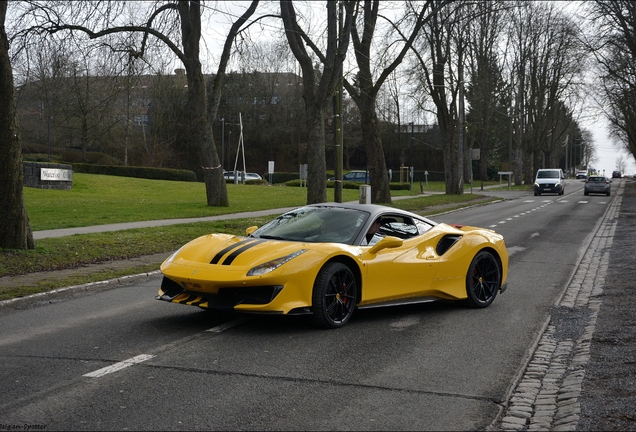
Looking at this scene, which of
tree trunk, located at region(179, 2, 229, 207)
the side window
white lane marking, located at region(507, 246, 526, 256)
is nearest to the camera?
the side window

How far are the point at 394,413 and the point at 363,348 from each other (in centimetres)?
199

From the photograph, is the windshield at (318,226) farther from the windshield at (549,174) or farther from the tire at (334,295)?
the windshield at (549,174)

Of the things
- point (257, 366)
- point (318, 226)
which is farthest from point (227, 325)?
point (257, 366)

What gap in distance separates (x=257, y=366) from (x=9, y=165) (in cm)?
846

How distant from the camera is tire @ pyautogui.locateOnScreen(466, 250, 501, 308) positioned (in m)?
9.48

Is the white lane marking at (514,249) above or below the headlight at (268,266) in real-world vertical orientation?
below

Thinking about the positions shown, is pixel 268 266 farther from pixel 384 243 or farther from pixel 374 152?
pixel 374 152

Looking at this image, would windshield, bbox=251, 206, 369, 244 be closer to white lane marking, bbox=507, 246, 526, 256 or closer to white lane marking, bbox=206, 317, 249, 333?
white lane marking, bbox=206, 317, 249, 333

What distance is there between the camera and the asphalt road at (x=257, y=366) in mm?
5023

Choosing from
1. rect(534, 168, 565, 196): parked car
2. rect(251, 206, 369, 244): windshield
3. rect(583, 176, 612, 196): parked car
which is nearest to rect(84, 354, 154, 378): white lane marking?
rect(251, 206, 369, 244): windshield

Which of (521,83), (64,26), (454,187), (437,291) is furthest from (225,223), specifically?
(521,83)

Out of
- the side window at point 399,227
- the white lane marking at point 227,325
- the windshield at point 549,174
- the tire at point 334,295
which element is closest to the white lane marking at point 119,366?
the white lane marking at point 227,325

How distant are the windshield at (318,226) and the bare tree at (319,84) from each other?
14439 mm

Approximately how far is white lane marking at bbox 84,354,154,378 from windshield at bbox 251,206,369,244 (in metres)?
2.36
